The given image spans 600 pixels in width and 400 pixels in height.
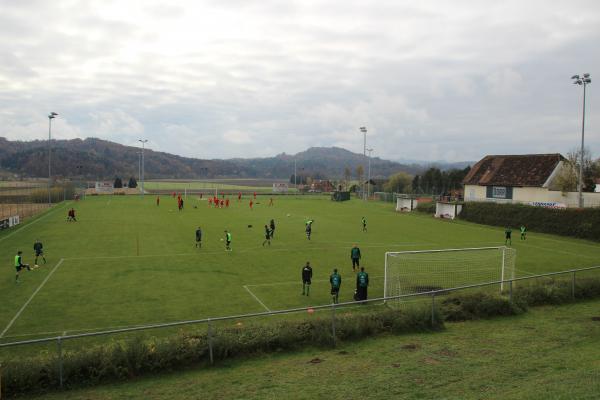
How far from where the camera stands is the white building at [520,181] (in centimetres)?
5203

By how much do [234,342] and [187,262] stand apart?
15450mm

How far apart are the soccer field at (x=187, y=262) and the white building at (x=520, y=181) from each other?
9555mm

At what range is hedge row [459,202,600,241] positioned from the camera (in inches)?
1597

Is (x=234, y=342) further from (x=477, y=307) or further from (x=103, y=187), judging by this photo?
(x=103, y=187)

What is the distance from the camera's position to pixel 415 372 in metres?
11.3

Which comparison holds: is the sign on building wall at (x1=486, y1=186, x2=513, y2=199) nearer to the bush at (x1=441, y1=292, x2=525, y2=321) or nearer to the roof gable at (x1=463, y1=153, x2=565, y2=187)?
the roof gable at (x1=463, y1=153, x2=565, y2=187)

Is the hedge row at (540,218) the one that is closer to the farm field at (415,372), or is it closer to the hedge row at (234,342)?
the hedge row at (234,342)


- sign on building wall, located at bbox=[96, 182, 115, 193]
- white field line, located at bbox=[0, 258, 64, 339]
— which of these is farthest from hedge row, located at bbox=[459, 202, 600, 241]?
sign on building wall, located at bbox=[96, 182, 115, 193]

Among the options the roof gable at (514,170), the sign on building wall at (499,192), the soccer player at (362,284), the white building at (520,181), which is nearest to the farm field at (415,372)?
the soccer player at (362,284)

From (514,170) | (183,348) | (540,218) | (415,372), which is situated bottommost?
(415,372)

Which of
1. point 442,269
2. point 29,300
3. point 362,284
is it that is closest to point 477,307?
point 362,284

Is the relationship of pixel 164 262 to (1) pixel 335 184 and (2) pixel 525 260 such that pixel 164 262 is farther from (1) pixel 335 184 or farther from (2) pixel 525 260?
(1) pixel 335 184

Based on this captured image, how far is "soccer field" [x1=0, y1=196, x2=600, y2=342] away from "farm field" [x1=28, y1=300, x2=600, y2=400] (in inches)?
236

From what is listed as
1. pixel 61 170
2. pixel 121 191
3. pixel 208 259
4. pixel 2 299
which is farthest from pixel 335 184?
pixel 2 299
